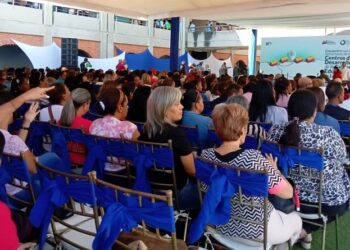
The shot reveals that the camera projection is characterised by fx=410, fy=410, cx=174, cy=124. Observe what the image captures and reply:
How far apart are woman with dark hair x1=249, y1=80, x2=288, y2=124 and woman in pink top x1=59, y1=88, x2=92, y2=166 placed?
184 centimetres

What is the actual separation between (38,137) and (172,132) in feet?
6.07

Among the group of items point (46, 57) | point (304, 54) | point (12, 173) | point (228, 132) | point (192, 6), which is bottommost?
point (12, 173)

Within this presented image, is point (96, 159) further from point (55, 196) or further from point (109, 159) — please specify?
point (55, 196)

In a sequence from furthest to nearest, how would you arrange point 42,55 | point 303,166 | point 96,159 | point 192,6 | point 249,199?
point 42,55 < point 192,6 < point 96,159 < point 303,166 < point 249,199

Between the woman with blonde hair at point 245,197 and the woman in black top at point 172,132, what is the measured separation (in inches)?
17.4

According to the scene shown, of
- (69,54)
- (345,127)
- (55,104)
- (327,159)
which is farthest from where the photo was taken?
(69,54)

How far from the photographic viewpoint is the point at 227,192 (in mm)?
2078

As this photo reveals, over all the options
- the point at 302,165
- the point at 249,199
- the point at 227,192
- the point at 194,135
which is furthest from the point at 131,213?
the point at 194,135

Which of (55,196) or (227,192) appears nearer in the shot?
(55,196)

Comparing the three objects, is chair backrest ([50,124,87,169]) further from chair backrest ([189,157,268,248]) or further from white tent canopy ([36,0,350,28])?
white tent canopy ([36,0,350,28])

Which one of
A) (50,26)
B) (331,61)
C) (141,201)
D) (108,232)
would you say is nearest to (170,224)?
(141,201)

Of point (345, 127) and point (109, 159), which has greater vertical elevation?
point (345, 127)

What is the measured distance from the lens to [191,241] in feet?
7.34

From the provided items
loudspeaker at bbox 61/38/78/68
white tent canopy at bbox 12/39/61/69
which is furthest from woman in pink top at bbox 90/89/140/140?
loudspeaker at bbox 61/38/78/68
